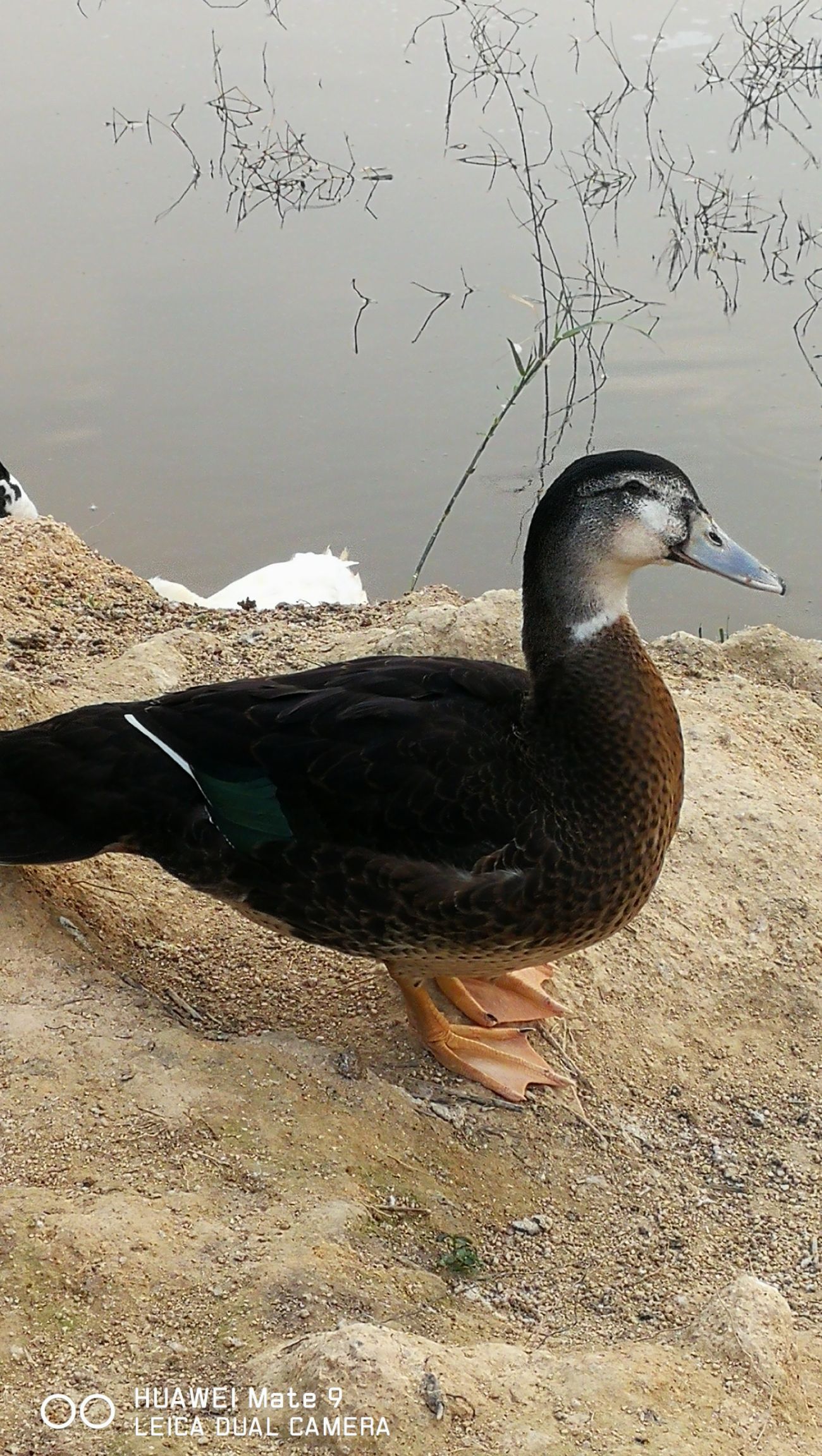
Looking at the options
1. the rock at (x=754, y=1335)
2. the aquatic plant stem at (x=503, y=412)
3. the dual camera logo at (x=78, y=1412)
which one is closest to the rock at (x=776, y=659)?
the aquatic plant stem at (x=503, y=412)

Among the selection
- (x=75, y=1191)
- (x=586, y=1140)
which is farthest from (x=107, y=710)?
(x=586, y=1140)

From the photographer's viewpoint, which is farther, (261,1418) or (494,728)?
(494,728)

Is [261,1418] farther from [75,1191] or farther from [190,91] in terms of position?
[190,91]

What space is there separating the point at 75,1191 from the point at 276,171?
27.7 feet

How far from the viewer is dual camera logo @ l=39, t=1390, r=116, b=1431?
2131 mm

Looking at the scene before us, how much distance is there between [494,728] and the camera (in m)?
3.19

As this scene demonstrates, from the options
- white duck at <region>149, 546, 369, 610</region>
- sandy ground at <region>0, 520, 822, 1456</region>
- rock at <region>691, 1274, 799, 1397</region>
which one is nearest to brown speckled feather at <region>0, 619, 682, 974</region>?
sandy ground at <region>0, 520, 822, 1456</region>

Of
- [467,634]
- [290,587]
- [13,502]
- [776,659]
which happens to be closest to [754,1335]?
[467,634]

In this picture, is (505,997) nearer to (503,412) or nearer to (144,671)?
(144,671)

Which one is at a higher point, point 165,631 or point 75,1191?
point 165,631

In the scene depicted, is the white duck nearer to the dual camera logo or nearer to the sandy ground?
the sandy ground

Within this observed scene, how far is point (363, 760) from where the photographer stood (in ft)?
10.1

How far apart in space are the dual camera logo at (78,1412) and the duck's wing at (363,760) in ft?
3.95

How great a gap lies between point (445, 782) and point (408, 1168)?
2.53 feet
